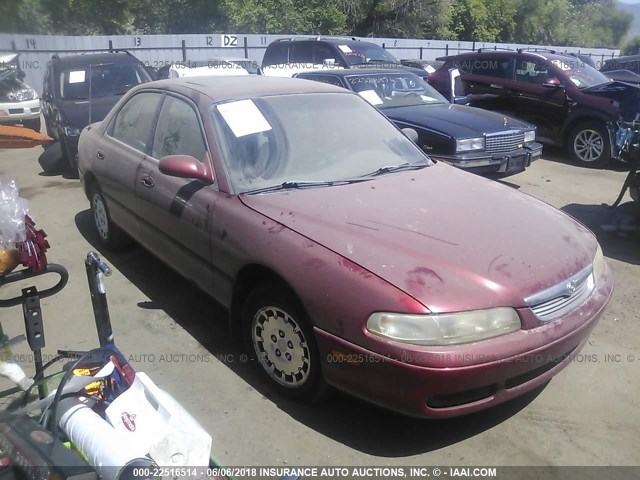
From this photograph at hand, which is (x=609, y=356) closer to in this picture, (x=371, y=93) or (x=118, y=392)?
(x=118, y=392)

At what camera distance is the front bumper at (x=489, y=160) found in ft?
21.7

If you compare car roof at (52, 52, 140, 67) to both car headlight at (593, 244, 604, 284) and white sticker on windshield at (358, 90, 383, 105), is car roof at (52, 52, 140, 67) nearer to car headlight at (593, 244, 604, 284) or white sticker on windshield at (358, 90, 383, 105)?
white sticker on windshield at (358, 90, 383, 105)

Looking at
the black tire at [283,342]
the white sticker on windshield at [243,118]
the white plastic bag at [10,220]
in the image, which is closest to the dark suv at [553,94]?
the white sticker on windshield at [243,118]

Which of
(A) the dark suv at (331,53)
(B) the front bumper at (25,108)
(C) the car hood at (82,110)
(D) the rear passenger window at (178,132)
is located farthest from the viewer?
(A) the dark suv at (331,53)

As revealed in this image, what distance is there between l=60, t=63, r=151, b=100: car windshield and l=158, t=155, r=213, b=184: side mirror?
5.86 m

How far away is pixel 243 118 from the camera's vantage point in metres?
3.56

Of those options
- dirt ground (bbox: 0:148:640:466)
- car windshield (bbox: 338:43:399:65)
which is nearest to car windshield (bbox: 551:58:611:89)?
car windshield (bbox: 338:43:399:65)

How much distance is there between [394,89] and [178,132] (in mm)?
4588

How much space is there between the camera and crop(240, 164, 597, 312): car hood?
2.57m

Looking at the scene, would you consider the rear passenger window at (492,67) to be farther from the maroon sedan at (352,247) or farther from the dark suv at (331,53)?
the maroon sedan at (352,247)

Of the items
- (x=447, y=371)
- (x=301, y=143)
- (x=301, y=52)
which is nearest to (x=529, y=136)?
(x=301, y=143)

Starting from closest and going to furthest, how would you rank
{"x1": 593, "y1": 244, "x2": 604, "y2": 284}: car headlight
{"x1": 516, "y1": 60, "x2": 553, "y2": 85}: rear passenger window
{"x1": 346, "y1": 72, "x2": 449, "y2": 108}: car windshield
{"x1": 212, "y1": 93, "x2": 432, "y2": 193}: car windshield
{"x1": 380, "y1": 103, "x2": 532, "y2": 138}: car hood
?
{"x1": 593, "y1": 244, "x2": 604, "y2": 284}: car headlight
{"x1": 212, "y1": 93, "x2": 432, "y2": 193}: car windshield
{"x1": 380, "y1": 103, "x2": 532, "y2": 138}: car hood
{"x1": 346, "y1": 72, "x2": 449, "y2": 108}: car windshield
{"x1": 516, "y1": 60, "x2": 553, "y2": 85}: rear passenger window

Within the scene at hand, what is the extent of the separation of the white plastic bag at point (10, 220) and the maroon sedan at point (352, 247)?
3.12 ft

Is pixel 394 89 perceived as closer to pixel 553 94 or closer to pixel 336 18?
pixel 553 94
